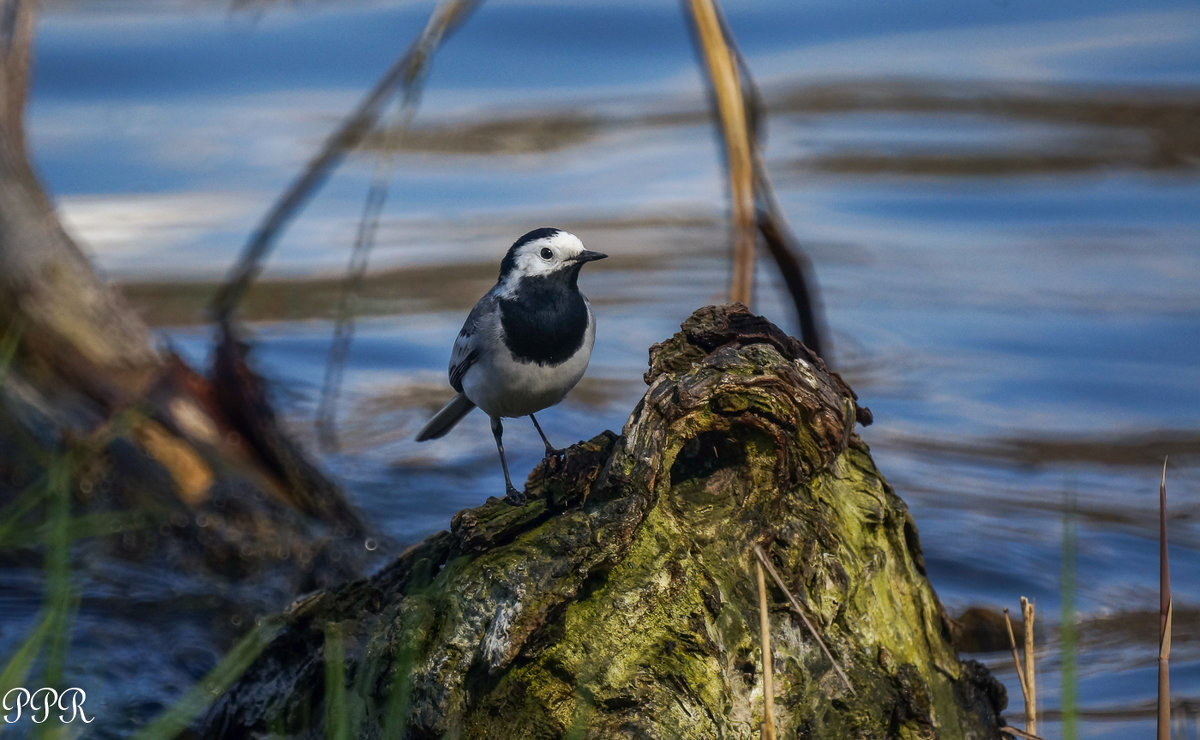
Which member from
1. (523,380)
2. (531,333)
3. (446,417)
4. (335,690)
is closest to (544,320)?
(531,333)

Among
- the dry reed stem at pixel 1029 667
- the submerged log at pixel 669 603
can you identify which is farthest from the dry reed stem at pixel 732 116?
the dry reed stem at pixel 1029 667

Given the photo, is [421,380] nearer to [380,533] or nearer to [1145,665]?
[380,533]

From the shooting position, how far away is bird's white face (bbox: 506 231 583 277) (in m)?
4.96

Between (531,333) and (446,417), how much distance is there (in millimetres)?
1260

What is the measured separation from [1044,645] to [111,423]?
177 inches

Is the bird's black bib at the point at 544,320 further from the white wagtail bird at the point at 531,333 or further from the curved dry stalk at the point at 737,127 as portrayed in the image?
the curved dry stalk at the point at 737,127

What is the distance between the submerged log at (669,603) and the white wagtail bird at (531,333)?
1004 millimetres

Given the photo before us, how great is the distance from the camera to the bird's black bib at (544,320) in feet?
15.6

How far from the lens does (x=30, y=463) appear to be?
21.1 ft

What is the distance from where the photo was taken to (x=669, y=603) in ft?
11.1

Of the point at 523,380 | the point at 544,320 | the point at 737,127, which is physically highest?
the point at 737,127

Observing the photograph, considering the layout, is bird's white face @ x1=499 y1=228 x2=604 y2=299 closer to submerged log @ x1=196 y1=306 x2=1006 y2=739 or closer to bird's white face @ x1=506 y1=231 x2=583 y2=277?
bird's white face @ x1=506 y1=231 x2=583 y2=277

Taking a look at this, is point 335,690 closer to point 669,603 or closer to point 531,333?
point 669,603

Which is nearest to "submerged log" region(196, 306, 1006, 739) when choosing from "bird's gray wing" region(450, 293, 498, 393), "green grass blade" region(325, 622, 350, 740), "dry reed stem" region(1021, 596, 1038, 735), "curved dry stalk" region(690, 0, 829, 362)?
"green grass blade" region(325, 622, 350, 740)
